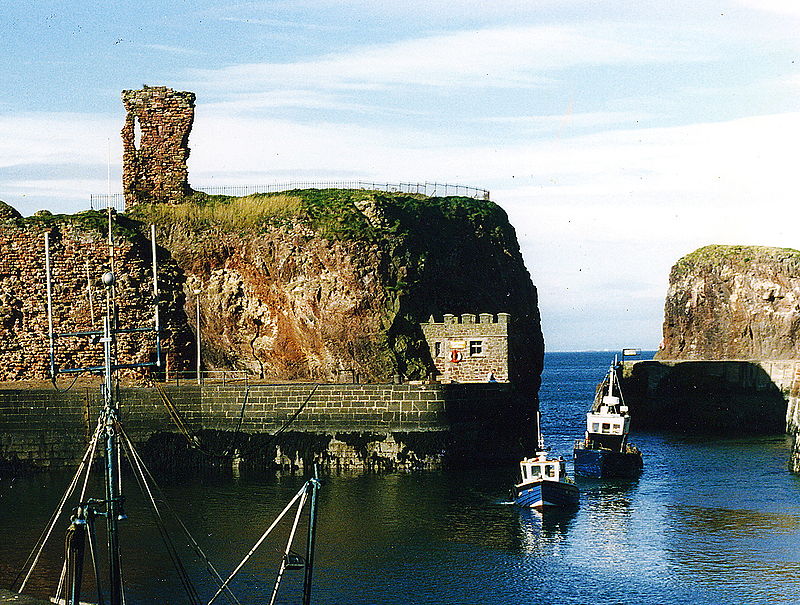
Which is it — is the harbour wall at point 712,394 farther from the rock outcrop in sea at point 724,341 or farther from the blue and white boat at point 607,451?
the blue and white boat at point 607,451

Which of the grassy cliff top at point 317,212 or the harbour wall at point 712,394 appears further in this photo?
the harbour wall at point 712,394

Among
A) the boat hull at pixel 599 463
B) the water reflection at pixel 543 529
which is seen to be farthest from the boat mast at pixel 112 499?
the boat hull at pixel 599 463

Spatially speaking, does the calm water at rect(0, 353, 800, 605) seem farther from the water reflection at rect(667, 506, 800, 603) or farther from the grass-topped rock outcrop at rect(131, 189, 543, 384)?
the grass-topped rock outcrop at rect(131, 189, 543, 384)

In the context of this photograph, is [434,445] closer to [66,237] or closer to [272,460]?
[272,460]

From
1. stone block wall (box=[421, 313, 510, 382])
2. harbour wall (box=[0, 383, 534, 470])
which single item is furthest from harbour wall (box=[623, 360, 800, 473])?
harbour wall (box=[0, 383, 534, 470])

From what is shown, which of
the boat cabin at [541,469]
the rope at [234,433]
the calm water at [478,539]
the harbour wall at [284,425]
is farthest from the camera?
the rope at [234,433]

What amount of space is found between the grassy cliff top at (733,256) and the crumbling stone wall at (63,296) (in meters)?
79.3

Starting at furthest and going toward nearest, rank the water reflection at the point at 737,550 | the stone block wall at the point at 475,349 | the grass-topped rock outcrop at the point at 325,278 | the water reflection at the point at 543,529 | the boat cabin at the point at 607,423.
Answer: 1. the grass-topped rock outcrop at the point at 325,278
2. the boat cabin at the point at 607,423
3. the stone block wall at the point at 475,349
4. the water reflection at the point at 543,529
5. the water reflection at the point at 737,550

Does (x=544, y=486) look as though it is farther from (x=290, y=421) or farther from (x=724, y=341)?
(x=724, y=341)

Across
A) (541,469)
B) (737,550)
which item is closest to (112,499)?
(737,550)

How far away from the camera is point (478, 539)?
149 ft

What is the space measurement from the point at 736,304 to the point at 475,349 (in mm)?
79887

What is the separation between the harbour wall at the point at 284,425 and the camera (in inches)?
2325

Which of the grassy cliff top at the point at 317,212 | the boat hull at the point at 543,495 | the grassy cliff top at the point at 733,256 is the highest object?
the grassy cliff top at the point at 733,256
